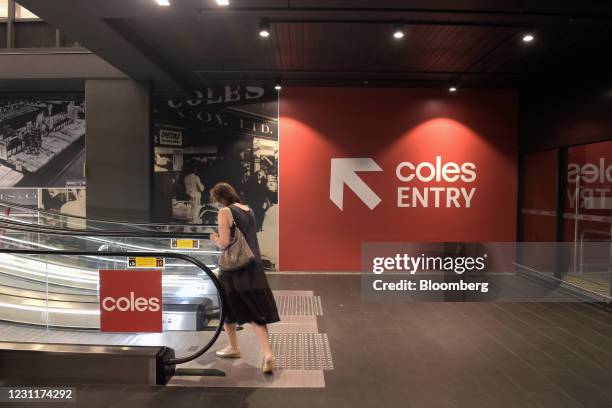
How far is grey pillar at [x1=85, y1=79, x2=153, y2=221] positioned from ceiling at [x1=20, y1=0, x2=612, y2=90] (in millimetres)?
489

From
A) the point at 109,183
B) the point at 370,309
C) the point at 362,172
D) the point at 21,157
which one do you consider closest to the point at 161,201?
the point at 109,183

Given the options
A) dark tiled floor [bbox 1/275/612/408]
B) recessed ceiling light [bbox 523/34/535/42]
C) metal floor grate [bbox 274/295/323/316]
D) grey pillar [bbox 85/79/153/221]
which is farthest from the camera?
grey pillar [bbox 85/79/153/221]

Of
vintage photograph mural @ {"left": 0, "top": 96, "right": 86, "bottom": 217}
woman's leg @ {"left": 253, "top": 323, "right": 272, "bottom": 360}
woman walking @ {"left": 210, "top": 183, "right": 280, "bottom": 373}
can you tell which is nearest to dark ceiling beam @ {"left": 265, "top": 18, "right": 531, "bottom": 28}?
woman walking @ {"left": 210, "top": 183, "right": 280, "bottom": 373}

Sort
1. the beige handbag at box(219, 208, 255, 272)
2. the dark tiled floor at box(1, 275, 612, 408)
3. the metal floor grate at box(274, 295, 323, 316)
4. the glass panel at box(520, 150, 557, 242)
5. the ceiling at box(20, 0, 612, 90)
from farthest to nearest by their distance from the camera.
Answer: the glass panel at box(520, 150, 557, 242)
the metal floor grate at box(274, 295, 323, 316)
the ceiling at box(20, 0, 612, 90)
the beige handbag at box(219, 208, 255, 272)
the dark tiled floor at box(1, 275, 612, 408)

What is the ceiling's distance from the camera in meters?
3.95

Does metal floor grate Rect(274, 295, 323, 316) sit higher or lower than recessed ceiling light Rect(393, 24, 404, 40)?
lower

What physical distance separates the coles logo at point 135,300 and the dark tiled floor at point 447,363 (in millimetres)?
449

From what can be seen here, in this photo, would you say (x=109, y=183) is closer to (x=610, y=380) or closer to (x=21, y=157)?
(x=21, y=157)

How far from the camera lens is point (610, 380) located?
3.08m

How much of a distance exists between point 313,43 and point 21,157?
5.61 m

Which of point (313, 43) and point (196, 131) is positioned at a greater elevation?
point (313, 43)

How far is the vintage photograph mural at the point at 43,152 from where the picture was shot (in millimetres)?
6973

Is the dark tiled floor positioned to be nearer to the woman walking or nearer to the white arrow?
the woman walking

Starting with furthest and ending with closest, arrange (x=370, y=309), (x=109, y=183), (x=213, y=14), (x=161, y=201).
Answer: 1. (x=161, y=201)
2. (x=109, y=183)
3. (x=370, y=309)
4. (x=213, y=14)
